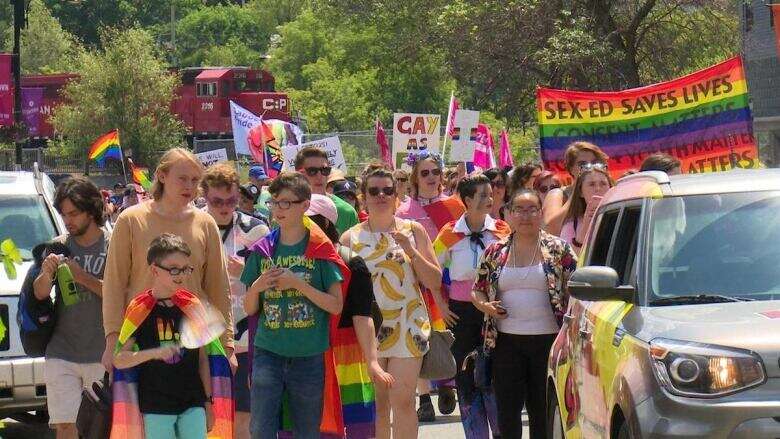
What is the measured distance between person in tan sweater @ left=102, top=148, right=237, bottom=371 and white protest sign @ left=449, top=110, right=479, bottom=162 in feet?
51.6

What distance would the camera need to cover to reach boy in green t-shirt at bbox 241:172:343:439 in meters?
8.02

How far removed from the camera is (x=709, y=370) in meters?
5.69

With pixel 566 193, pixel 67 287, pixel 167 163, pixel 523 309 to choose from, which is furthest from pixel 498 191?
pixel 167 163

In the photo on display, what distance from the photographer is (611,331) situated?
21.8ft

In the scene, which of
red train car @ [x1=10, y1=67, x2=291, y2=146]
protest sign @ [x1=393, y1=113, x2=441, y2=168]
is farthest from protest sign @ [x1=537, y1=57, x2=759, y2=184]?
red train car @ [x1=10, y1=67, x2=291, y2=146]

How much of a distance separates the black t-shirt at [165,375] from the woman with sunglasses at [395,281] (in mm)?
2084

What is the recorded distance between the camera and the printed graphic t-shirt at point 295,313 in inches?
317

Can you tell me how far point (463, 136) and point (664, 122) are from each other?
9.33m

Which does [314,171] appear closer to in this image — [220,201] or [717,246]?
[220,201]

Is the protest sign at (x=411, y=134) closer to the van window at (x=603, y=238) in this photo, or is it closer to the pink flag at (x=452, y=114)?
the pink flag at (x=452, y=114)

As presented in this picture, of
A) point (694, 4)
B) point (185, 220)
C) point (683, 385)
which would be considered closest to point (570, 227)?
point (185, 220)

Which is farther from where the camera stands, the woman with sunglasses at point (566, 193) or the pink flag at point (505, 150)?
the pink flag at point (505, 150)

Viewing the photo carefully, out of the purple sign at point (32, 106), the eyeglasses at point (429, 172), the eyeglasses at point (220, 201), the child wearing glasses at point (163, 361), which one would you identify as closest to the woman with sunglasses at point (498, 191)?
the eyeglasses at point (429, 172)

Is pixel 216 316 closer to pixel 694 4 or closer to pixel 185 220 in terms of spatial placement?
pixel 185 220
